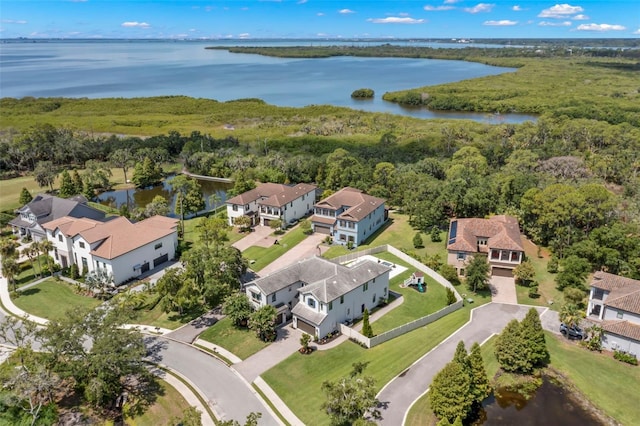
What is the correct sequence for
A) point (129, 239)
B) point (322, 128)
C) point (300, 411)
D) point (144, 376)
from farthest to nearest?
point (322, 128) → point (129, 239) → point (144, 376) → point (300, 411)

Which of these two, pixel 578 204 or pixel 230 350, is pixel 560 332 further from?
pixel 230 350

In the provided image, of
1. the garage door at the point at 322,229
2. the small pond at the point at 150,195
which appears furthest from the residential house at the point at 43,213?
the garage door at the point at 322,229

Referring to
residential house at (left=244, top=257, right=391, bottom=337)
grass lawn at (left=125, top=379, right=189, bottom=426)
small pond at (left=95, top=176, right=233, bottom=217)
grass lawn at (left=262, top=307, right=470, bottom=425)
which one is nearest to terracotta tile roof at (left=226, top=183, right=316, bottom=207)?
small pond at (left=95, top=176, right=233, bottom=217)

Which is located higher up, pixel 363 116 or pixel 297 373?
pixel 363 116

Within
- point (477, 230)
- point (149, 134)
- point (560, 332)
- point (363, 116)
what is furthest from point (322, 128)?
point (560, 332)

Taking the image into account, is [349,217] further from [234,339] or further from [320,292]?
[234,339]

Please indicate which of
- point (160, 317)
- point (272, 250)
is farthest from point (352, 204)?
point (160, 317)
